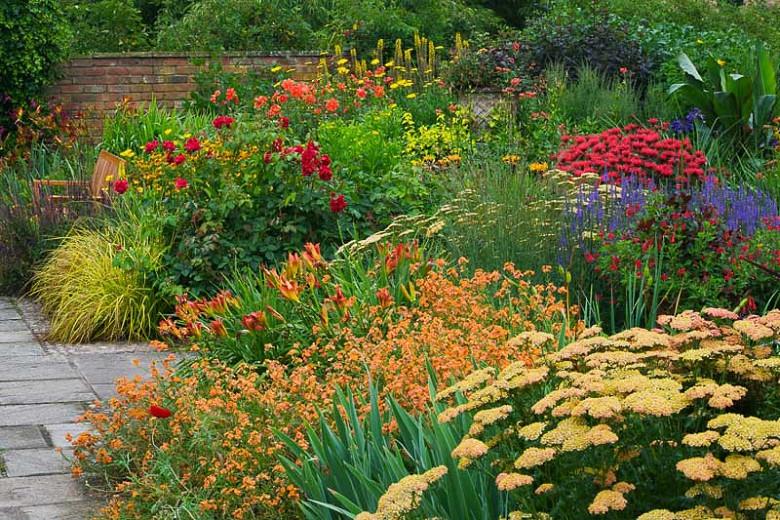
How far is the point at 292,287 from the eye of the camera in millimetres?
5312

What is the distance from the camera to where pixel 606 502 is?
7.85 ft

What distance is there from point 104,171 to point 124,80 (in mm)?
3796

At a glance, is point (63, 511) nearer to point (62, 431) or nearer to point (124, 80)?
point (62, 431)

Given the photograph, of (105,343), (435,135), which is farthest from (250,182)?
(435,135)

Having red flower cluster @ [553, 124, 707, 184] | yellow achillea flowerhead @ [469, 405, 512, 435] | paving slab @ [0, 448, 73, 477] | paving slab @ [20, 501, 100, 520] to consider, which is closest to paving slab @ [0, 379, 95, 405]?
paving slab @ [0, 448, 73, 477]

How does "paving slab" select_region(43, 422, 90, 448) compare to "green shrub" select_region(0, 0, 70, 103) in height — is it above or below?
below

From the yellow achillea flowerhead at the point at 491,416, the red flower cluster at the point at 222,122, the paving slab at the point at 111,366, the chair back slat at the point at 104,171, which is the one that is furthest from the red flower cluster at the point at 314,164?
the yellow achillea flowerhead at the point at 491,416

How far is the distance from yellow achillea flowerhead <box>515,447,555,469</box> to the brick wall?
35.6 feet

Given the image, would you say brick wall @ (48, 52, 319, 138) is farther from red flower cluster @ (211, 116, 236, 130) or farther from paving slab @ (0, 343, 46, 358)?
paving slab @ (0, 343, 46, 358)

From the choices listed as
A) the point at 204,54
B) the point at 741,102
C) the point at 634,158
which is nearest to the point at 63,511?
the point at 634,158

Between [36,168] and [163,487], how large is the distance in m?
7.43

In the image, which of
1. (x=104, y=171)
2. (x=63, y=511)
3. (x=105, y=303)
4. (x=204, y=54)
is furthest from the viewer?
(x=204, y=54)

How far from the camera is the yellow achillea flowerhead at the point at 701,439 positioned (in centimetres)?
243

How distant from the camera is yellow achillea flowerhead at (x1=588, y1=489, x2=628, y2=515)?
2371mm
